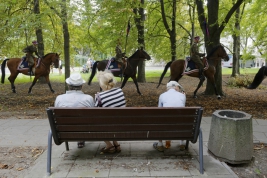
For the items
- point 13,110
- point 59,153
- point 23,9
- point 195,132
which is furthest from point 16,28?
point 195,132

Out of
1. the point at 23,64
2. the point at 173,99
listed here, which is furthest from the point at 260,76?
the point at 23,64

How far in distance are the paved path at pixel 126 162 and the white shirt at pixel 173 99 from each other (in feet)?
3.00

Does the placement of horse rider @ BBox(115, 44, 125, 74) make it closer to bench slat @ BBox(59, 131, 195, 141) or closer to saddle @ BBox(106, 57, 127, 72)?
saddle @ BBox(106, 57, 127, 72)

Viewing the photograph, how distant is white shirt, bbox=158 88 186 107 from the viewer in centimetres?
425

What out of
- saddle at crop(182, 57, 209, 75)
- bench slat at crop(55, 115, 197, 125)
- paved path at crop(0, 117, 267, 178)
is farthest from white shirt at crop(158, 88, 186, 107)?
saddle at crop(182, 57, 209, 75)

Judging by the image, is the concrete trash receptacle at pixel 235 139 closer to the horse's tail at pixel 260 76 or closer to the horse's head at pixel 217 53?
the horse's tail at pixel 260 76

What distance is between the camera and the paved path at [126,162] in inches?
144

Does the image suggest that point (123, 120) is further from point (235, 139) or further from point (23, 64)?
point (23, 64)

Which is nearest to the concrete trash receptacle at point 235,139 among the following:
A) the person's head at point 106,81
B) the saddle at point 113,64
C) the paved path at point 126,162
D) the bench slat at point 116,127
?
the paved path at point 126,162

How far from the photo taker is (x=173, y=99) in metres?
4.29

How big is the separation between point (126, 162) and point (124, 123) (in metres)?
0.77

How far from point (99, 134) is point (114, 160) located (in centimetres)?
65

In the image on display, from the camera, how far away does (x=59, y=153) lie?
4488mm

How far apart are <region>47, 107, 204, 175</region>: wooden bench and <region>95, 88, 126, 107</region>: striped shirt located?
47cm
